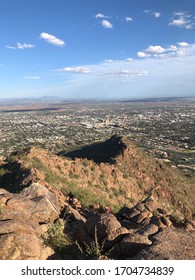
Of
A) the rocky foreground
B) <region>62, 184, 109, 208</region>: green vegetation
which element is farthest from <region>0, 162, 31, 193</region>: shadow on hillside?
the rocky foreground

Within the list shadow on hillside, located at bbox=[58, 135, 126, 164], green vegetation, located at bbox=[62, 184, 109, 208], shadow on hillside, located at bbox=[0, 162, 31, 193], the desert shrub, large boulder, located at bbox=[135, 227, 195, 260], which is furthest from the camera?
shadow on hillside, located at bbox=[58, 135, 126, 164]

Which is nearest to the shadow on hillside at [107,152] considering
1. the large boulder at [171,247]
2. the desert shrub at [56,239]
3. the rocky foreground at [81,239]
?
the rocky foreground at [81,239]

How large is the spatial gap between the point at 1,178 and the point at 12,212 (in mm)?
13321

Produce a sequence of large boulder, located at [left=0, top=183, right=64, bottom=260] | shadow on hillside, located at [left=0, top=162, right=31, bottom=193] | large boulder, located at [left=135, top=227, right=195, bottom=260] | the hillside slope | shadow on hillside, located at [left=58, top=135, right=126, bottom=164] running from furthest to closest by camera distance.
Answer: shadow on hillside, located at [left=58, top=135, right=126, bottom=164], the hillside slope, shadow on hillside, located at [left=0, top=162, right=31, bottom=193], large boulder, located at [left=0, top=183, right=64, bottom=260], large boulder, located at [left=135, top=227, right=195, bottom=260]

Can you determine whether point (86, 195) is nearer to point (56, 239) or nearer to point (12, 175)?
point (12, 175)

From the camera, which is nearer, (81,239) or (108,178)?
(81,239)

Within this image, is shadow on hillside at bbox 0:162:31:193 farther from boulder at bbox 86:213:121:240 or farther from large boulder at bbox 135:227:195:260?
large boulder at bbox 135:227:195:260

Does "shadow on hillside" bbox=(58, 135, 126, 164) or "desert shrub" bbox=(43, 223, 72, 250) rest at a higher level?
"desert shrub" bbox=(43, 223, 72, 250)

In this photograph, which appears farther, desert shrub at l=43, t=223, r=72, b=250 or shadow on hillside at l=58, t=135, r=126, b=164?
shadow on hillside at l=58, t=135, r=126, b=164

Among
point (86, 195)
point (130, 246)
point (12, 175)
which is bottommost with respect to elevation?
point (86, 195)

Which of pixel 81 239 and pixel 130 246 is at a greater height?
pixel 130 246

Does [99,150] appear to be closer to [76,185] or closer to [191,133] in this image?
[76,185]

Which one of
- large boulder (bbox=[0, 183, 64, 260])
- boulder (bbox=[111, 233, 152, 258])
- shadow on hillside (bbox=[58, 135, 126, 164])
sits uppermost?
large boulder (bbox=[0, 183, 64, 260])

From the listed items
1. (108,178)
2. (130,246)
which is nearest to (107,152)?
(108,178)
